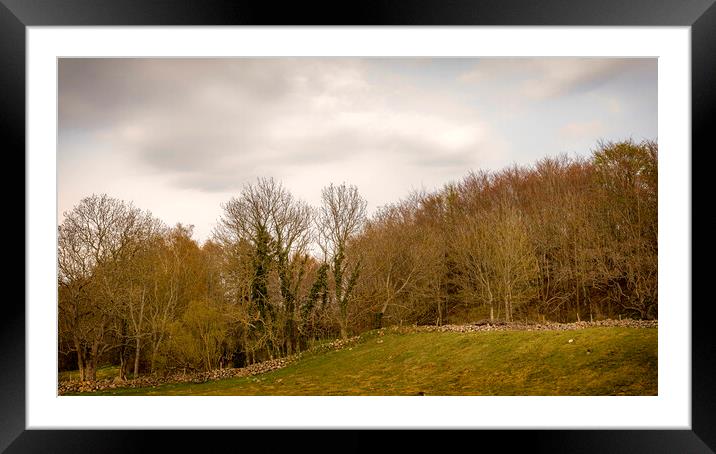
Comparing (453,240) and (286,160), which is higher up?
(286,160)

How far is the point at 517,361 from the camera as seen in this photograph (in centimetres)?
486

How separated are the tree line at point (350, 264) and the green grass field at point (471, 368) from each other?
245 mm

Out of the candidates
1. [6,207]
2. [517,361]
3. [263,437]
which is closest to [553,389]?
[517,361]

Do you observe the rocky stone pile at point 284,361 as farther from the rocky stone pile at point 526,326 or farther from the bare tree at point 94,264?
the bare tree at point 94,264

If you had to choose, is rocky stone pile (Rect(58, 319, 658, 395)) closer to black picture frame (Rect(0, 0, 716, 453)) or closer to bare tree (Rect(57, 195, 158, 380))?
bare tree (Rect(57, 195, 158, 380))

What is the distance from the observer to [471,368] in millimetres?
4953

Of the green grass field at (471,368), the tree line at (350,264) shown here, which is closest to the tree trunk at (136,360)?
the tree line at (350,264)

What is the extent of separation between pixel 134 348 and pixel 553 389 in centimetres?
435

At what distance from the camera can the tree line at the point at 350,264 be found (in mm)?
4816

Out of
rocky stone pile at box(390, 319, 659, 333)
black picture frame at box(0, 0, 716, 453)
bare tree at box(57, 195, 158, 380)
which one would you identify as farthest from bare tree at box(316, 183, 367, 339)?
black picture frame at box(0, 0, 716, 453)
